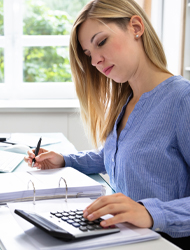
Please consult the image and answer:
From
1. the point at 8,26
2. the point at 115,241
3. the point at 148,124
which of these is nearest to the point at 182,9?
the point at 8,26

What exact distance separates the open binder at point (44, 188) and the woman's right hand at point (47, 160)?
0.53ft

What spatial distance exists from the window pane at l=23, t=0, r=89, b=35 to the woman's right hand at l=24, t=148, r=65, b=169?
2147 millimetres

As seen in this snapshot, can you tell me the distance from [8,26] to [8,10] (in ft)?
0.45

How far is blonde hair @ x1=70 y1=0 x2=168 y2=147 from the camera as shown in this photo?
1.06 metres

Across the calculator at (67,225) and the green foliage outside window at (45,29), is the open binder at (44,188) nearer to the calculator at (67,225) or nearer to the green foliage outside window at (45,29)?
the calculator at (67,225)

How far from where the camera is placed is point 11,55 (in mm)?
3107

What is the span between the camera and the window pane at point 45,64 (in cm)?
315

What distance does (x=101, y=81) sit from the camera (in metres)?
1.33

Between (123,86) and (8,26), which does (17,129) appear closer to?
(8,26)

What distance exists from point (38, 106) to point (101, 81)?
1.51m

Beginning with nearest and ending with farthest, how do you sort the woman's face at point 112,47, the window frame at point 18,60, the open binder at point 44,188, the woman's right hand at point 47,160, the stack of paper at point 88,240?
the stack of paper at point 88,240 → the open binder at point 44,188 → the woman's face at point 112,47 → the woman's right hand at point 47,160 → the window frame at point 18,60

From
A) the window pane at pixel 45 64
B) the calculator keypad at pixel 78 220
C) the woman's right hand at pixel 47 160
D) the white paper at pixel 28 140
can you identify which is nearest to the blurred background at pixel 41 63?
the window pane at pixel 45 64

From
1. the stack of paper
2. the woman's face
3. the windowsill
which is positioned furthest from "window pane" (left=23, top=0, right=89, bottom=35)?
the stack of paper

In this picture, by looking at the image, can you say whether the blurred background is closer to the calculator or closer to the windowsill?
the windowsill
